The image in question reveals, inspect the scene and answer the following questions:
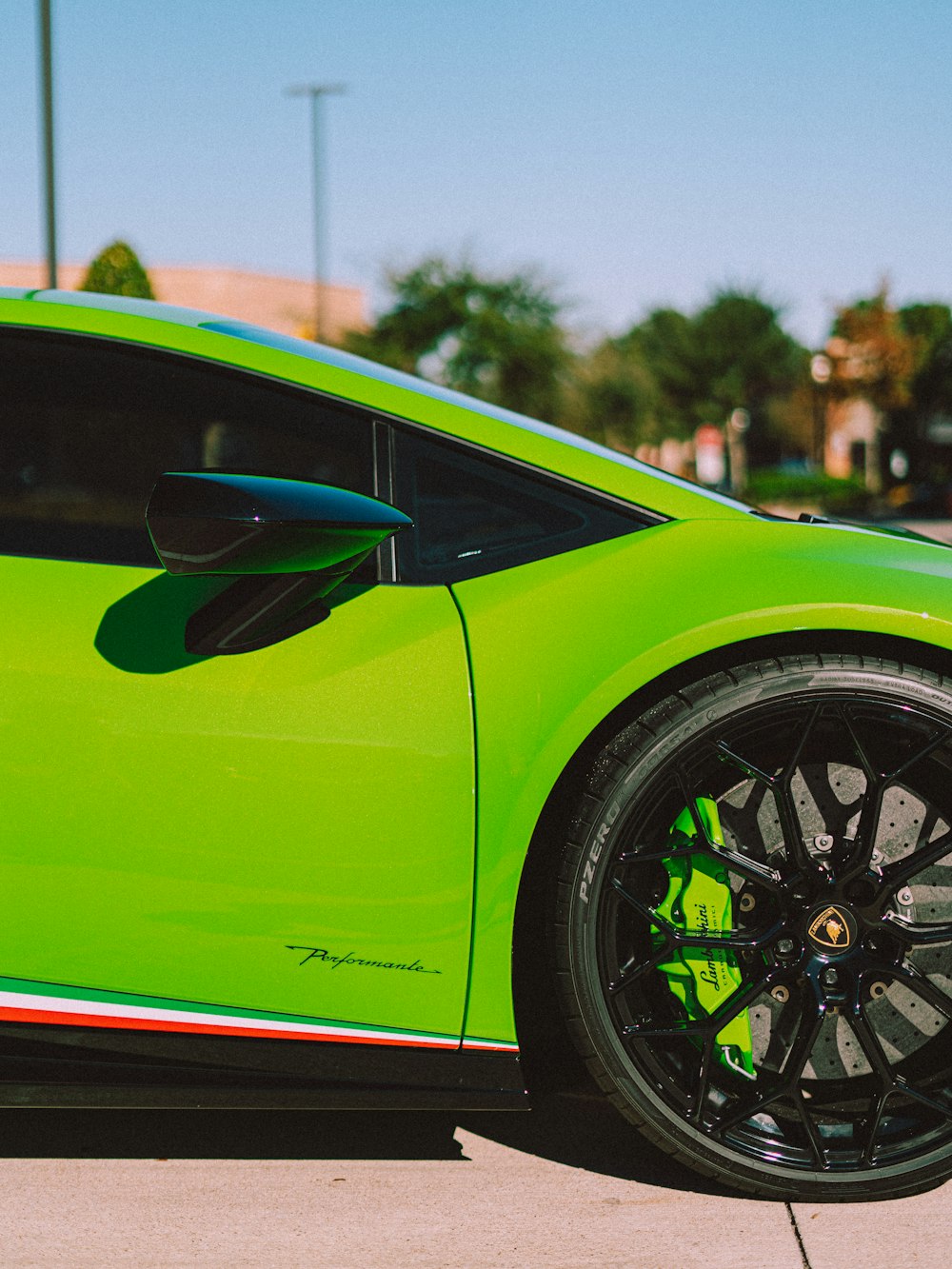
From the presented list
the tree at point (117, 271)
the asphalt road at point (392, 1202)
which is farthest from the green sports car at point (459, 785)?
the tree at point (117, 271)

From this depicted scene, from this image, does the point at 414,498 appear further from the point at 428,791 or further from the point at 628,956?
the point at 628,956

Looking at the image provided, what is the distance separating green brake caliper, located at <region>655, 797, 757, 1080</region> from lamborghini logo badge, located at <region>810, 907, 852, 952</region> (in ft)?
0.41

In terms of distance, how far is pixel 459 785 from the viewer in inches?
72.0

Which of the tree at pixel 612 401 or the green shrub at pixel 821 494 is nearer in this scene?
the tree at pixel 612 401

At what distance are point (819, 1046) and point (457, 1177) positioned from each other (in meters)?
0.64

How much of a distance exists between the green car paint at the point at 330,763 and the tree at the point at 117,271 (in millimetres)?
8262

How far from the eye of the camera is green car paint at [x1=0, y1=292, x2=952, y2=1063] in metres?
1.80

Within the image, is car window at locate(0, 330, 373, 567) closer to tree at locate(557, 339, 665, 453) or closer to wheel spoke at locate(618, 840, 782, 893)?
wheel spoke at locate(618, 840, 782, 893)

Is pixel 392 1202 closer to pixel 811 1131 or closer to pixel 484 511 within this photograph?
pixel 811 1131

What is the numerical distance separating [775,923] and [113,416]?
1480 mm

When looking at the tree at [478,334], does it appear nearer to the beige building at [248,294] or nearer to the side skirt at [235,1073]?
the beige building at [248,294]

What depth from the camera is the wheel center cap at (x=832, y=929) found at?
1930mm

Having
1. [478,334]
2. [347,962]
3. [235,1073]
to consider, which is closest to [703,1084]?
[347,962]

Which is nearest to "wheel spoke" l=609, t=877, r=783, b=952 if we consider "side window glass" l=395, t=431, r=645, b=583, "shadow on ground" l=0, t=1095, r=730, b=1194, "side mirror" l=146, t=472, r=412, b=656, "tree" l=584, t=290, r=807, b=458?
"shadow on ground" l=0, t=1095, r=730, b=1194
